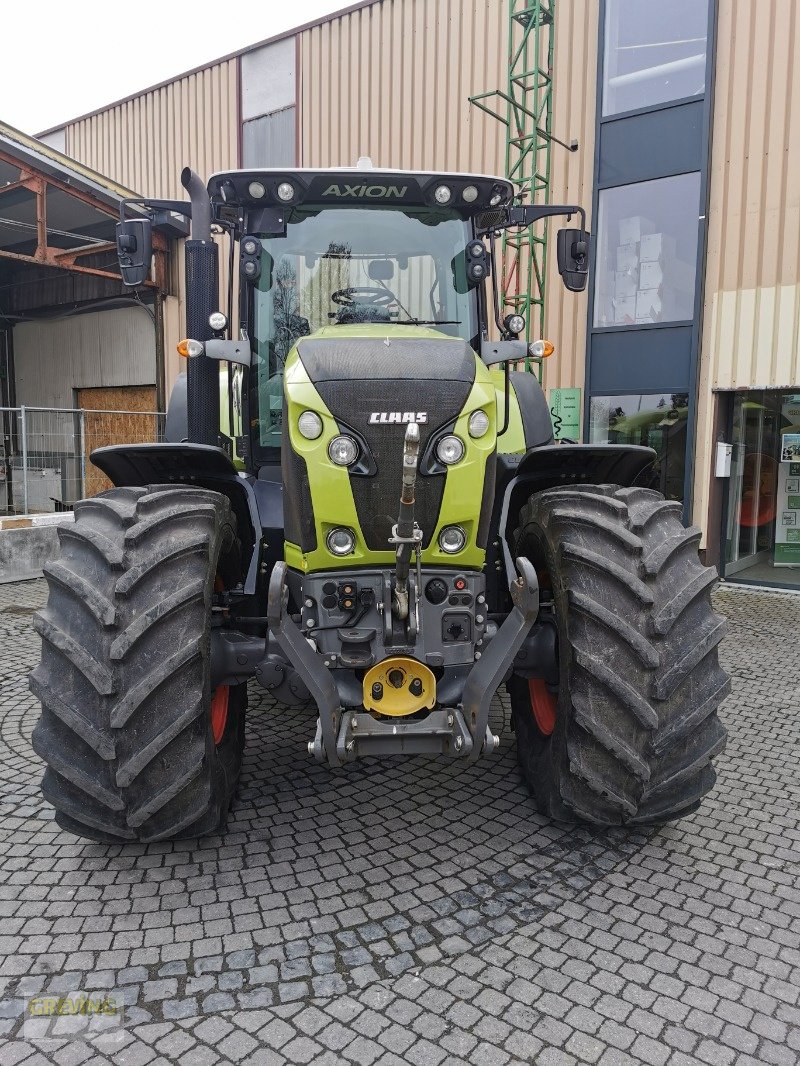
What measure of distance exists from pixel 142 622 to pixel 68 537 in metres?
0.53

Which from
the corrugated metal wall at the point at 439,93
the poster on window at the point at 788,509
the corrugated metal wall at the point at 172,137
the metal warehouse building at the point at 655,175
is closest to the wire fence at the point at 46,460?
the corrugated metal wall at the point at 172,137

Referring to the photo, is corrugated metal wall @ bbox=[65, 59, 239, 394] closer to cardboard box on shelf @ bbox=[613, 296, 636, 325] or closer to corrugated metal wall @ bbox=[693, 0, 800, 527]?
cardboard box on shelf @ bbox=[613, 296, 636, 325]

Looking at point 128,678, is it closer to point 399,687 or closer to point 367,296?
point 399,687

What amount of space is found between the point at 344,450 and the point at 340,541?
0.33 metres

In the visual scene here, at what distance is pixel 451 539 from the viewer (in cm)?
291

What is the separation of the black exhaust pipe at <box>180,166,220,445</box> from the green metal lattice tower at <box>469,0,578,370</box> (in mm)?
5886

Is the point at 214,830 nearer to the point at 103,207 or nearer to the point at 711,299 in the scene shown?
Result: the point at 711,299

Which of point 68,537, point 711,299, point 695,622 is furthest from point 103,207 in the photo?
point 695,622

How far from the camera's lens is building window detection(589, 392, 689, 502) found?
30.3 feet

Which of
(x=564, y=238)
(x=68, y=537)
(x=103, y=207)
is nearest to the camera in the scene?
(x=68, y=537)

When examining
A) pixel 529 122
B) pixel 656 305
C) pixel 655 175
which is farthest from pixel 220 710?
pixel 529 122

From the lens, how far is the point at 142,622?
2600mm

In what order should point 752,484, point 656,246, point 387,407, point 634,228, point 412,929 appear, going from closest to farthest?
point 412,929 → point 387,407 → point 656,246 → point 634,228 → point 752,484

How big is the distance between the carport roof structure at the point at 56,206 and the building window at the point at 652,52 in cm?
655
